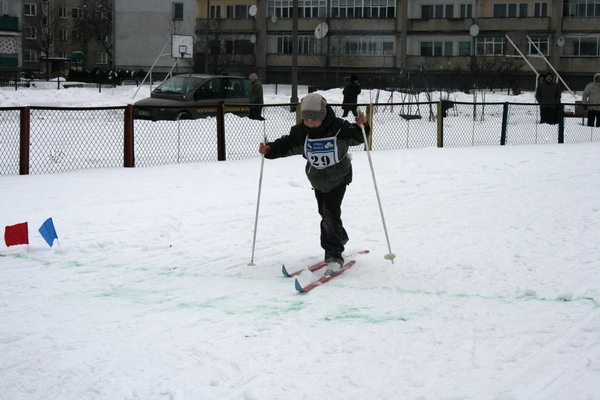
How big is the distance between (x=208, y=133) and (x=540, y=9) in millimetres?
44111

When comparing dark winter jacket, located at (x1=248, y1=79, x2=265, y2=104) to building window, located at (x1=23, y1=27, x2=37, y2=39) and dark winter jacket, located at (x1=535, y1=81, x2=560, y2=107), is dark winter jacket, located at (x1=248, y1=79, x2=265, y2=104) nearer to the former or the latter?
dark winter jacket, located at (x1=535, y1=81, x2=560, y2=107)

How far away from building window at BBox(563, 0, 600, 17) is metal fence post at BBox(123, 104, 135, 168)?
4860 centimetres

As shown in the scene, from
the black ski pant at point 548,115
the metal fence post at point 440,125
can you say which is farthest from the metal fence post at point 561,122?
the metal fence post at point 440,125

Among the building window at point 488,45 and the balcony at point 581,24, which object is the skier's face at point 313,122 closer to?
the building window at point 488,45

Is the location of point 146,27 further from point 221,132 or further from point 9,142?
point 221,132

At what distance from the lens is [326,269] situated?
727 centimetres

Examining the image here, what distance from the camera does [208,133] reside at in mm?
17953

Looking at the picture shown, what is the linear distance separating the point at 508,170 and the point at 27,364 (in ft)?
37.3

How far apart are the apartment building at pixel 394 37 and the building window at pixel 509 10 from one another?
0.07m

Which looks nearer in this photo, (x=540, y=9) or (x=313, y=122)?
(x=313, y=122)

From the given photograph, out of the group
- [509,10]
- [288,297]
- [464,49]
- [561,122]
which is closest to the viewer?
[288,297]

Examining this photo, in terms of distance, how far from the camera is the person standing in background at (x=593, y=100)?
21703 millimetres

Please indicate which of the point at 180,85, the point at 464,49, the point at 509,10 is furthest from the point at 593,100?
the point at 464,49

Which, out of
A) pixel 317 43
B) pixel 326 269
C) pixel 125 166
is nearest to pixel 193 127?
pixel 125 166
